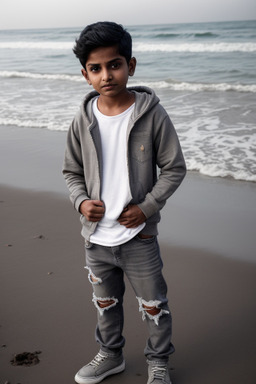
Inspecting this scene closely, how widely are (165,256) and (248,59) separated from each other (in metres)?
15.7

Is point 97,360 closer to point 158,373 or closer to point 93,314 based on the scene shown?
point 158,373

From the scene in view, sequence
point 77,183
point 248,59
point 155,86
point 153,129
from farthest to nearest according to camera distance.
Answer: point 248,59, point 155,86, point 77,183, point 153,129

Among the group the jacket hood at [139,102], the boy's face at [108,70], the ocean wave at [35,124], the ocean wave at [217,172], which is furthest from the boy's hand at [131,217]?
the ocean wave at [35,124]

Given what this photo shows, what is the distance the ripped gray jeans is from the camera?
2.19 m

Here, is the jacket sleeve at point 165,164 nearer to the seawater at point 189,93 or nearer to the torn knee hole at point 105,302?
the torn knee hole at point 105,302

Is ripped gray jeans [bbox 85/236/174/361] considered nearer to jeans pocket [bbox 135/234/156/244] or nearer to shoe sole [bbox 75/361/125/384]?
jeans pocket [bbox 135/234/156/244]

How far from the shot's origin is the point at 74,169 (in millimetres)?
2275

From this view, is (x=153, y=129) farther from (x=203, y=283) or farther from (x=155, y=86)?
(x=155, y=86)

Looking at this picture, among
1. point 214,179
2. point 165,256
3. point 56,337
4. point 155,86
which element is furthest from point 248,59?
point 56,337

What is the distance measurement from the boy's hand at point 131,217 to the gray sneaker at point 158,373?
2.45 feet

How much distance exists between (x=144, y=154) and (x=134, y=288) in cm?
64

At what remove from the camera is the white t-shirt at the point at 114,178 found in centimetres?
211

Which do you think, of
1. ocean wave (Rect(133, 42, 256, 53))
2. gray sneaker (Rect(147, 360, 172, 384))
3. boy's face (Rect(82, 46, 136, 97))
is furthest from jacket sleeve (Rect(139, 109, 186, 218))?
ocean wave (Rect(133, 42, 256, 53))

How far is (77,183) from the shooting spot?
89.4 inches
